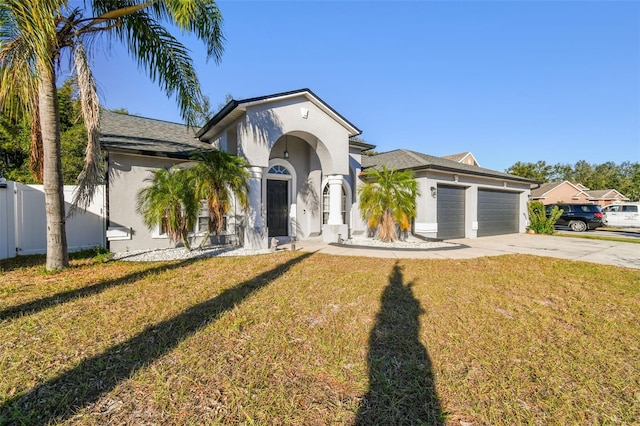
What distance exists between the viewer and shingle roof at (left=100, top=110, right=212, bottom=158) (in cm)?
930

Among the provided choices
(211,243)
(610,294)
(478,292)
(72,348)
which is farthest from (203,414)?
(211,243)

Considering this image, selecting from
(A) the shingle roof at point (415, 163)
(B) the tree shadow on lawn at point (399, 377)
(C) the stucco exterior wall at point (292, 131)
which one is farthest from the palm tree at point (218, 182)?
(A) the shingle roof at point (415, 163)

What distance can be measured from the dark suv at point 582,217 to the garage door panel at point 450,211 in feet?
36.6

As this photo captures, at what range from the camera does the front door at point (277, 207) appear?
38.9ft

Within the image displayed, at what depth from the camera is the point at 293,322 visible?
4.06 metres

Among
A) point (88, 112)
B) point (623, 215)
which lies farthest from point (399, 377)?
point (623, 215)

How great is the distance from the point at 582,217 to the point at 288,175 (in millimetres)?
21480

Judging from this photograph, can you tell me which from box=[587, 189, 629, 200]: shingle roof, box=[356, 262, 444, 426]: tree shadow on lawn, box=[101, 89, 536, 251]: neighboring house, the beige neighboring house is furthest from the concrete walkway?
box=[587, 189, 629, 200]: shingle roof

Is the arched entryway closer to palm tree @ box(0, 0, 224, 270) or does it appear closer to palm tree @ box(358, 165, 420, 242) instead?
palm tree @ box(358, 165, 420, 242)

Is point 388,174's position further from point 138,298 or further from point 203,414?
point 203,414

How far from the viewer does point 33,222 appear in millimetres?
8797

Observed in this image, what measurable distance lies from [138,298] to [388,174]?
9337mm

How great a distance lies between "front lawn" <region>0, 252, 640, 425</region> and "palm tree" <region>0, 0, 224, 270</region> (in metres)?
2.56

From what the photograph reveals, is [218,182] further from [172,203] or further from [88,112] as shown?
[88,112]
